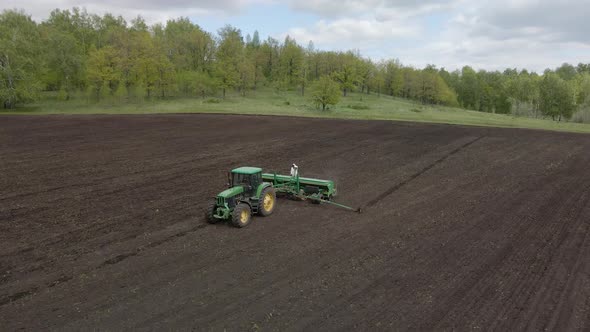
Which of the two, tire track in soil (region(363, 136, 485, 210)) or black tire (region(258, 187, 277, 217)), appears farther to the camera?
tire track in soil (region(363, 136, 485, 210))

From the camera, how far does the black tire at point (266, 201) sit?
15.8 metres

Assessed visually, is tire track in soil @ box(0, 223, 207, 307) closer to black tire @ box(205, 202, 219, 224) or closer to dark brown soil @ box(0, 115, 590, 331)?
dark brown soil @ box(0, 115, 590, 331)

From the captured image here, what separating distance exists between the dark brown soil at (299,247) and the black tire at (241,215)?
11.3 inches

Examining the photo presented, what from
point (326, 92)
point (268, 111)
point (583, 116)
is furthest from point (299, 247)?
point (583, 116)

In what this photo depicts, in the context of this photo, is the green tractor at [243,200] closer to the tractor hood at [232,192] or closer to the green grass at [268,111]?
the tractor hood at [232,192]

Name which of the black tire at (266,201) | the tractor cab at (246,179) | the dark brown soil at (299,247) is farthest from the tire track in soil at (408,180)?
the tractor cab at (246,179)

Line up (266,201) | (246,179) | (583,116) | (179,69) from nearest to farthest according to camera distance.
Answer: (246,179)
(266,201)
(583,116)
(179,69)

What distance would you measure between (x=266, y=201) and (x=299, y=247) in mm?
3502

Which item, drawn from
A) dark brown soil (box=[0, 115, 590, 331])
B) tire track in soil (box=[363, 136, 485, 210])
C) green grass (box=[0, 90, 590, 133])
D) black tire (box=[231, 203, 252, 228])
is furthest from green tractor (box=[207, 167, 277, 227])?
green grass (box=[0, 90, 590, 133])

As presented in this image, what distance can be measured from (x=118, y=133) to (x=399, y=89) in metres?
88.0

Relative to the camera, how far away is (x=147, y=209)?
1691cm

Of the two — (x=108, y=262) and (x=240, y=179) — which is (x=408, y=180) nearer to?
(x=240, y=179)

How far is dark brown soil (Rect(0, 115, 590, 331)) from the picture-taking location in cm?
967

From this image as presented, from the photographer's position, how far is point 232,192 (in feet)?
49.6
